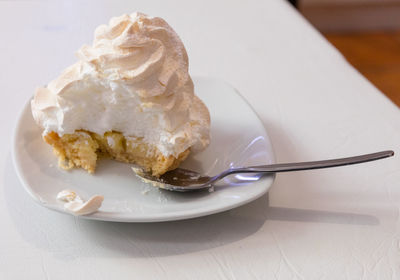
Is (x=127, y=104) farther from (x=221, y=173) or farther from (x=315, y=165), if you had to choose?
(x=315, y=165)

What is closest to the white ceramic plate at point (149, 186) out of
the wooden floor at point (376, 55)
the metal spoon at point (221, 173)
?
the metal spoon at point (221, 173)

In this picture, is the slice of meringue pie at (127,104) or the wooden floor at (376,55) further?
the wooden floor at (376,55)

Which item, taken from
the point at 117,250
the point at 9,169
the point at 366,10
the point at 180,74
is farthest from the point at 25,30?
the point at 366,10

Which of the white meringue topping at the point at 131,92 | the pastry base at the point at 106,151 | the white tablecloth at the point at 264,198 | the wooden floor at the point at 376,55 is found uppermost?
the white meringue topping at the point at 131,92

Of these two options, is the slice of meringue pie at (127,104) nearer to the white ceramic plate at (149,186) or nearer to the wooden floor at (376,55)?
the white ceramic plate at (149,186)

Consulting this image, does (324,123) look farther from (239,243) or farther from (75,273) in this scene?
(75,273)

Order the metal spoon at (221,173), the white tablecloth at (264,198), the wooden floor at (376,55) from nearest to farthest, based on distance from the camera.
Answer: the white tablecloth at (264,198) < the metal spoon at (221,173) < the wooden floor at (376,55)

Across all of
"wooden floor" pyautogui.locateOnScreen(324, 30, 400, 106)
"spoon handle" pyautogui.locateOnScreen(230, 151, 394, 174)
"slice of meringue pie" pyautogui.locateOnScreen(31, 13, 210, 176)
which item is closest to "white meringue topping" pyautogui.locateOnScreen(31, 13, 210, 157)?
"slice of meringue pie" pyautogui.locateOnScreen(31, 13, 210, 176)
